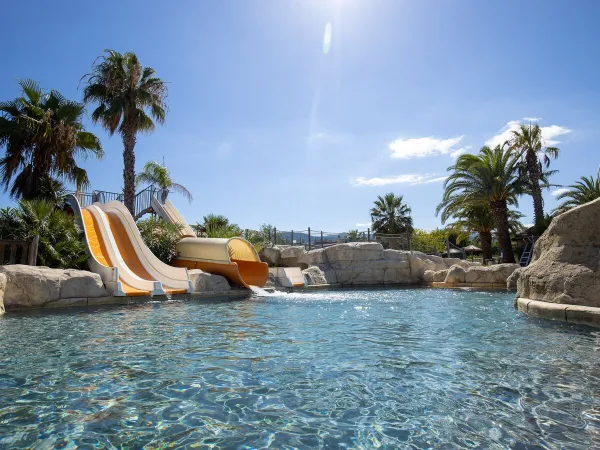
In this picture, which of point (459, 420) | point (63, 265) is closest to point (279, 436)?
point (459, 420)

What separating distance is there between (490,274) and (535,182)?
27.4 ft


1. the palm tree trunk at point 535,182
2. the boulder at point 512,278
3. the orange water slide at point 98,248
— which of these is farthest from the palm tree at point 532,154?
the orange water slide at point 98,248

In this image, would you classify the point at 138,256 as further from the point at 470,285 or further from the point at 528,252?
the point at 528,252

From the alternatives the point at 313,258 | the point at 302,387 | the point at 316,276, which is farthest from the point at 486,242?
the point at 302,387

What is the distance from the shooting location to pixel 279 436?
96.1 inches

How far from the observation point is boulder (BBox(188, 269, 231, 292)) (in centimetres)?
1279

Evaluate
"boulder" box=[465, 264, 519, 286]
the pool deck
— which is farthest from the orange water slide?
"boulder" box=[465, 264, 519, 286]

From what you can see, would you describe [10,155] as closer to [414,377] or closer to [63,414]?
[63,414]

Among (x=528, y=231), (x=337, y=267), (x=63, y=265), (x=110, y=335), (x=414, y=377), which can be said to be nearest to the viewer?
(x=414, y=377)

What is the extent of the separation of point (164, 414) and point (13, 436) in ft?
2.77

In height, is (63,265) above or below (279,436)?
above

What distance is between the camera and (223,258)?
1414 cm

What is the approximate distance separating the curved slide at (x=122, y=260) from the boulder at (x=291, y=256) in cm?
786

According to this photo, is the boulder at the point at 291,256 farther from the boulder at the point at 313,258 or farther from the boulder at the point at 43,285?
the boulder at the point at 43,285
